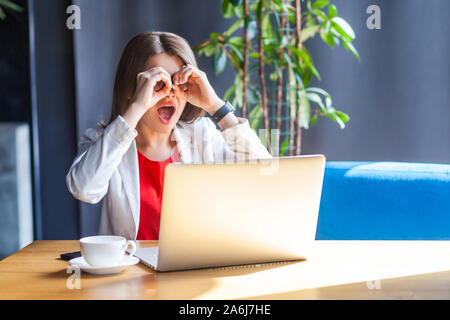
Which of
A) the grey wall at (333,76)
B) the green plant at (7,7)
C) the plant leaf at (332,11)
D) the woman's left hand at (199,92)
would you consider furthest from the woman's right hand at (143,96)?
the green plant at (7,7)

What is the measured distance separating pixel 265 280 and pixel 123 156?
841 mm

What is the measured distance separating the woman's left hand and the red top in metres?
0.23

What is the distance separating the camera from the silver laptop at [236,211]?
0.99 metres

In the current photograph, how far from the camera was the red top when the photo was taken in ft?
5.50

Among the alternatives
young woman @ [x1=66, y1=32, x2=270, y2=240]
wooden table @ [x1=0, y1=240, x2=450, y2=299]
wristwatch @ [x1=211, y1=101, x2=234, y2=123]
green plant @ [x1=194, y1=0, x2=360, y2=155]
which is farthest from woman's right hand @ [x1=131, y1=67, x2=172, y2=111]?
green plant @ [x1=194, y1=0, x2=360, y2=155]

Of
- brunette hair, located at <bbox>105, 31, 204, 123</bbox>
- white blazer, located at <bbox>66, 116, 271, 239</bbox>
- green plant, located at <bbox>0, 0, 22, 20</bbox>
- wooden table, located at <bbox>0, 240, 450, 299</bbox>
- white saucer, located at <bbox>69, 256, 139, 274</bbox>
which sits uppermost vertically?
green plant, located at <bbox>0, 0, 22, 20</bbox>

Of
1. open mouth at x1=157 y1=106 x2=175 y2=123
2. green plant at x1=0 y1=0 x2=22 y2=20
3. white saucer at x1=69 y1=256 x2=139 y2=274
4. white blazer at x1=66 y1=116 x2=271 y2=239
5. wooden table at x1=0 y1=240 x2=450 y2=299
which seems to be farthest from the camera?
green plant at x1=0 y1=0 x2=22 y2=20

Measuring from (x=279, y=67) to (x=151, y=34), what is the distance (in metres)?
1.06

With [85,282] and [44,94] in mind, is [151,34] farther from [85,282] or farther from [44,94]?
[44,94]

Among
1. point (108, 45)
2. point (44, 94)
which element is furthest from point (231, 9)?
point (44, 94)

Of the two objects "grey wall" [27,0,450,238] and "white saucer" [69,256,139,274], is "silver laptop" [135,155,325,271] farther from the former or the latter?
"grey wall" [27,0,450,238]

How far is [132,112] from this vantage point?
1.49m

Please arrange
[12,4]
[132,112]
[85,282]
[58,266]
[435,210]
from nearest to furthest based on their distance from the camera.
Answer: [85,282]
[58,266]
[132,112]
[435,210]
[12,4]

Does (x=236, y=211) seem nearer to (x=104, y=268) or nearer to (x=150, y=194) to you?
(x=104, y=268)
